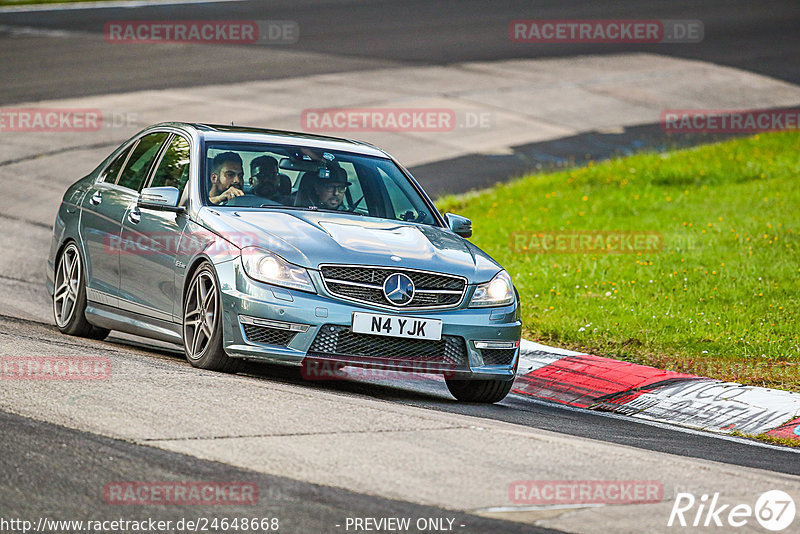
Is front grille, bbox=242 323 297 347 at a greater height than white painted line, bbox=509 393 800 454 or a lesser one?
greater

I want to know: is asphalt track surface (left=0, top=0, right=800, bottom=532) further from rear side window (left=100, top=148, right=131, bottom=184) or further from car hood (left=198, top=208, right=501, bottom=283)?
rear side window (left=100, top=148, right=131, bottom=184)

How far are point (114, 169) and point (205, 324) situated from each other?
2.40m

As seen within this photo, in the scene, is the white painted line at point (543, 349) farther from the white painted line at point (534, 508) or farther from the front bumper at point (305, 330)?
the white painted line at point (534, 508)

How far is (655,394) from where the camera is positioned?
8984 millimetres

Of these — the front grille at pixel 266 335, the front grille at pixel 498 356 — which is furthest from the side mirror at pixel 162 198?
the front grille at pixel 498 356

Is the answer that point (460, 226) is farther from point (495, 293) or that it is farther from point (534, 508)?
point (534, 508)

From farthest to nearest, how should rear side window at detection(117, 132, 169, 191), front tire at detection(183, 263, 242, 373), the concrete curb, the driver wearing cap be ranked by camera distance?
1. rear side window at detection(117, 132, 169, 191)
2. the driver wearing cap
3. the concrete curb
4. front tire at detection(183, 263, 242, 373)

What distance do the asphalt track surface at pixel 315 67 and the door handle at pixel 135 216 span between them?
1042 millimetres

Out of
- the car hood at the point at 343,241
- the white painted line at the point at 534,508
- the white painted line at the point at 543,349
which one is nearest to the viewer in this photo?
the white painted line at the point at 534,508

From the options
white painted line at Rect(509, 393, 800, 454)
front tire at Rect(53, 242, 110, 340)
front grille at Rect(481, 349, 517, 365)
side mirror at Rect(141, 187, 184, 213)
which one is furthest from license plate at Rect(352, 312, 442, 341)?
front tire at Rect(53, 242, 110, 340)

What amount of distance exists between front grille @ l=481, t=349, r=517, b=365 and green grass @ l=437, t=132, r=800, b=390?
2207 millimetres

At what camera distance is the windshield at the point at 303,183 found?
8492 mm

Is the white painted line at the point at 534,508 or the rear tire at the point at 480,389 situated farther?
the rear tire at the point at 480,389

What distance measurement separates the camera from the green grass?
34.0 feet
